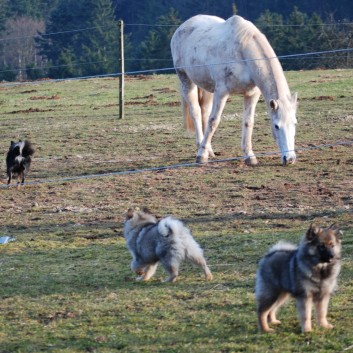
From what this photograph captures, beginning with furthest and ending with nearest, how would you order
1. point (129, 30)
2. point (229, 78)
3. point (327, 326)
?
point (129, 30) → point (229, 78) → point (327, 326)

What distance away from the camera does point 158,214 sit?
478 inches

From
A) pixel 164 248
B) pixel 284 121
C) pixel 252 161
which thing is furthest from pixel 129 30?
pixel 164 248

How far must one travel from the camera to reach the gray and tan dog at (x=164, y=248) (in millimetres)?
8312

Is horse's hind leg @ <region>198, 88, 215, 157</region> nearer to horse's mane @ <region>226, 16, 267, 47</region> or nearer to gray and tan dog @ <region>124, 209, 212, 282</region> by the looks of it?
horse's mane @ <region>226, 16, 267, 47</region>

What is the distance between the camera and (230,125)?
21.4m

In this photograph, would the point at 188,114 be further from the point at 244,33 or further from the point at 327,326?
the point at 327,326

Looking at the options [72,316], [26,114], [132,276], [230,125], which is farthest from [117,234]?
[26,114]

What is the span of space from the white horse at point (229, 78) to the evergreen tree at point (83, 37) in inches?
1342

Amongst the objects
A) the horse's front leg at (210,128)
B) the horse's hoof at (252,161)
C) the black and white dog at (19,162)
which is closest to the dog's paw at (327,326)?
the black and white dog at (19,162)

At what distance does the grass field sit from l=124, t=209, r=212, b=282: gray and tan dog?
0.45 ft

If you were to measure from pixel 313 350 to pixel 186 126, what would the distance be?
37.6 ft

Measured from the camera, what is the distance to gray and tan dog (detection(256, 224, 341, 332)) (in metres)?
6.61

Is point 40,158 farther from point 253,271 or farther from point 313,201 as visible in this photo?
point 253,271

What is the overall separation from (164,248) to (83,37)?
56.3 meters
